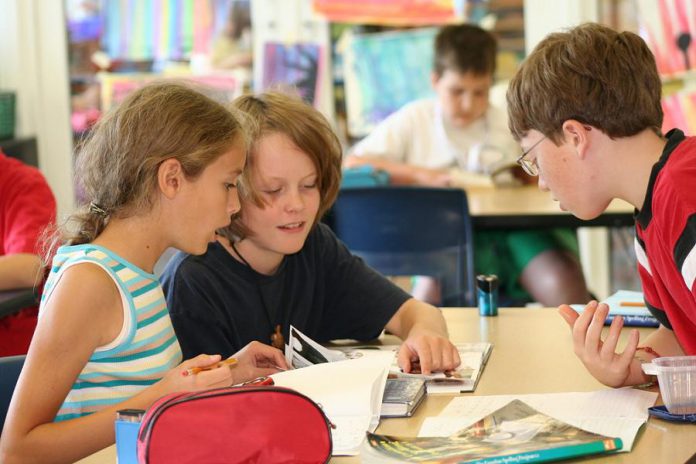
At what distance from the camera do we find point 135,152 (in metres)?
1.70

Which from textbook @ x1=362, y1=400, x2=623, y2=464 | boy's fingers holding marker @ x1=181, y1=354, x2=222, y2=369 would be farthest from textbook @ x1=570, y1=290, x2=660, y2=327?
boy's fingers holding marker @ x1=181, y1=354, x2=222, y2=369

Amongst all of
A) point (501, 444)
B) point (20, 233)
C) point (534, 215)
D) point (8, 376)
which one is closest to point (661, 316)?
point (501, 444)

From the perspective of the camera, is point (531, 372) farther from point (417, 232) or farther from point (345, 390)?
point (417, 232)

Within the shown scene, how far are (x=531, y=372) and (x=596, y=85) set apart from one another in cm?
49

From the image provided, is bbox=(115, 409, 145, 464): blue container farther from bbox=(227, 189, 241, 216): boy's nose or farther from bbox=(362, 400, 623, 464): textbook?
bbox=(227, 189, 241, 216): boy's nose

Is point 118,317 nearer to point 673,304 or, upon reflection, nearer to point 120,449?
point 120,449

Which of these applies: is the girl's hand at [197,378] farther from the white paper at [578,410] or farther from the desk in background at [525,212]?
the desk in background at [525,212]

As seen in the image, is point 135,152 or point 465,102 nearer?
point 135,152

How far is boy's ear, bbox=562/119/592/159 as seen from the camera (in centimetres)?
172

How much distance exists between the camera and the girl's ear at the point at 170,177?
5.62 feet

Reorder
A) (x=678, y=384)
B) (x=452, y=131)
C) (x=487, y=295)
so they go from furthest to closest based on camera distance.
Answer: (x=452, y=131)
(x=487, y=295)
(x=678, y=384)

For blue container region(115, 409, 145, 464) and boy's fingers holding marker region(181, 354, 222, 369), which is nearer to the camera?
blue container region(115, 409, 145, 464)

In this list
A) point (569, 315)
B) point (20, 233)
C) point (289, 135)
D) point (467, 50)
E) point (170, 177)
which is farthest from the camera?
point (467, 50)

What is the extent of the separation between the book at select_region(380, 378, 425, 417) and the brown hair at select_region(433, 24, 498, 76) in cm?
248
